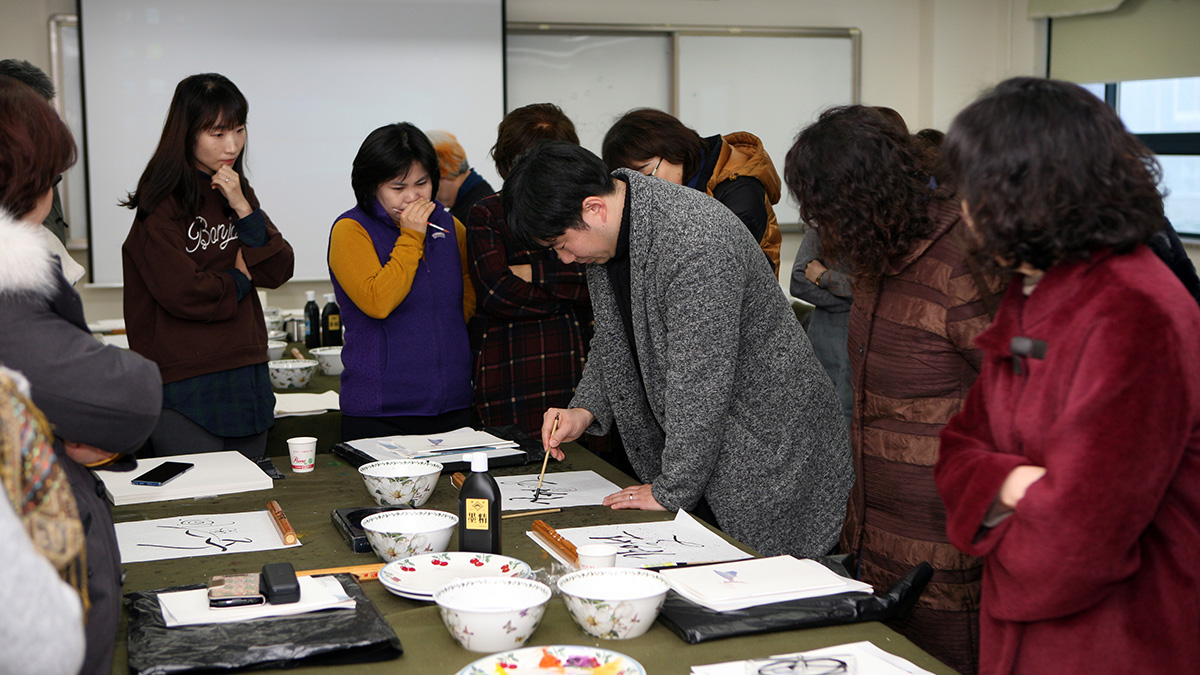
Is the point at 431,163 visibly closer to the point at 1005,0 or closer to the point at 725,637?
the point at 725,637

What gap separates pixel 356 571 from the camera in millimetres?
1391

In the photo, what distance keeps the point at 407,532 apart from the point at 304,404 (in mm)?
1415

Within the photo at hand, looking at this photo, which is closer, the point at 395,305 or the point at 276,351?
the point at 395,305

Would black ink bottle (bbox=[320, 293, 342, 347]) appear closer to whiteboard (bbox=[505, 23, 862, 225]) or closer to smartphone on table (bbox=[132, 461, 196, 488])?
smartphone on table (bbox=[132, 461, 196, 488])

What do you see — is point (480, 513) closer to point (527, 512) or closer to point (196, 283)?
point (527, 512)

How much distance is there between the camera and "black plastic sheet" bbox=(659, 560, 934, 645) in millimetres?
1163

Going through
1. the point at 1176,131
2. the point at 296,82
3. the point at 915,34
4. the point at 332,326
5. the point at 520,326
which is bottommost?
the point at 332,326

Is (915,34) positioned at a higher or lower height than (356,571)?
higher

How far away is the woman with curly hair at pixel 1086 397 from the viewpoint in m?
0.94

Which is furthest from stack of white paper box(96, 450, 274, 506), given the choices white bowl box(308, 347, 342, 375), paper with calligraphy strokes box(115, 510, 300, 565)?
white bowl box(308, 347, 342, 375)

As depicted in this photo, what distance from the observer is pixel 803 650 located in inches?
44.8

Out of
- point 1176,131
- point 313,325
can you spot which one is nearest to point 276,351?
point 313,325

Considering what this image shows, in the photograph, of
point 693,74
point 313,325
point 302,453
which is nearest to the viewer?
point 302,453

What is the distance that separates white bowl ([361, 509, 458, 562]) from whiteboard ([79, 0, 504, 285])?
400 centimetres
